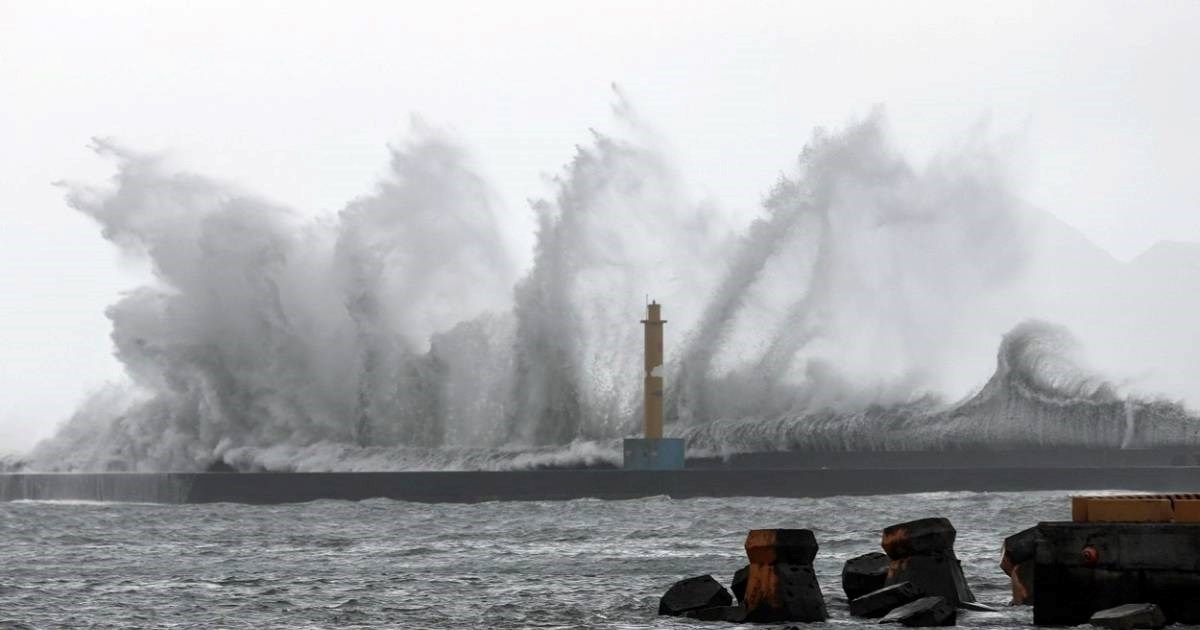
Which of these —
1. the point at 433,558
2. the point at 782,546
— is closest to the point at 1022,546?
the point at 782,546

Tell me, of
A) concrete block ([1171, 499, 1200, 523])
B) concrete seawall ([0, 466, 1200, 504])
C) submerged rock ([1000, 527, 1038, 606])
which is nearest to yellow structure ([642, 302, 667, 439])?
concrete seawall ([0, 466, 1200, 504])

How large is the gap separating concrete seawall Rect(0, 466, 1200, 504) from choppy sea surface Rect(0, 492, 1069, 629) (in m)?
1.00

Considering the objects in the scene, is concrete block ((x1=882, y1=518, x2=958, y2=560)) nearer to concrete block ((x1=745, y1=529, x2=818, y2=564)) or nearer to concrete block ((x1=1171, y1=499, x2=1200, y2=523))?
concrete block ((x1=745, y1=529, x2=818, y2=564))

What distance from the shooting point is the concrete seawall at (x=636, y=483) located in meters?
37.7

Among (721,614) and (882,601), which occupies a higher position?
(882,601)

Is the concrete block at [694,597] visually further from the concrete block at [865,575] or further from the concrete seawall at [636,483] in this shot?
the concrete seawall at [636,483]

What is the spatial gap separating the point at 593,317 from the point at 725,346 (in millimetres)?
3498

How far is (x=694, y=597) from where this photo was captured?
15969 millimetres

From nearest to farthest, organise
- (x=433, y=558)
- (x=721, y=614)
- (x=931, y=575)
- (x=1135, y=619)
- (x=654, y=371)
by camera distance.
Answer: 1. (x=1135, y=619)
2. (x=721, y=614)
3. (x=931, y=575)
4. (x=433, y=558)
5. (x=654, y=371)

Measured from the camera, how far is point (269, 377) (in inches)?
1927

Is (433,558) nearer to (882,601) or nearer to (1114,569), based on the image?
(882,601)

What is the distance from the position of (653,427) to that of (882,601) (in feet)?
91.1

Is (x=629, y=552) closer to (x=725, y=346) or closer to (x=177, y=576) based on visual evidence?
(x=177, y=576)

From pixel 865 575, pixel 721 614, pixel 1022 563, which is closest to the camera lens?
pixel 721 614
